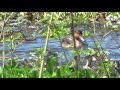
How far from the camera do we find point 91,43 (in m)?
2.28

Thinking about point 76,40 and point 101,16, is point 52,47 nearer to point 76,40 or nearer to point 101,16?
point 76,40

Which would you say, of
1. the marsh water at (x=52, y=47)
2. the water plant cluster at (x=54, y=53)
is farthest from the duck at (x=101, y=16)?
the marsh water at (x=52, y=47)

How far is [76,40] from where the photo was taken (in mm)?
2328

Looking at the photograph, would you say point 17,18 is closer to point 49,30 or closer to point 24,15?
point 24,15

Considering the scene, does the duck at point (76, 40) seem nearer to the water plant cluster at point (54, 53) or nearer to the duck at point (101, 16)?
the water plant cluster at point (54, 53)

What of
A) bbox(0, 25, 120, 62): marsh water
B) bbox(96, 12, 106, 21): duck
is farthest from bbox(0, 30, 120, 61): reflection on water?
bbox(96, 12, 106, 21): duck

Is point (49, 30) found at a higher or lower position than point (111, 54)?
higher

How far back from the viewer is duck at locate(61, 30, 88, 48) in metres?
2.29

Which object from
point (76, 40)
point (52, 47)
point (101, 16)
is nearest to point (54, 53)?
point (52, 47)

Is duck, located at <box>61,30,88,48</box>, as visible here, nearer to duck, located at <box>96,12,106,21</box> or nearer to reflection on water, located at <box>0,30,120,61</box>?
reflection on water, located at <box>0,30,120,61</box>

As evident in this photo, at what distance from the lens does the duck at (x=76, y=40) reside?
7.50 ft

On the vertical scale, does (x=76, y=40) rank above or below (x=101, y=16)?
below
